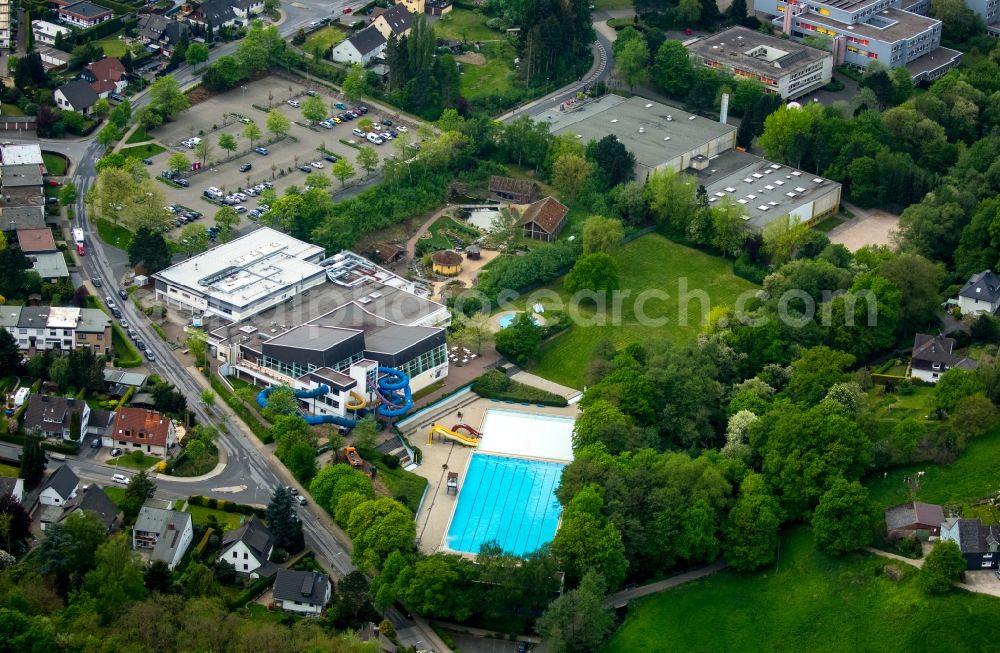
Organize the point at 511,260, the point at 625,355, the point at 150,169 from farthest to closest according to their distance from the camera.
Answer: the point at 150,169
the point at 511,260
the point at 625,355

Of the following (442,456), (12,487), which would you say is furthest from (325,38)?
(12,487)

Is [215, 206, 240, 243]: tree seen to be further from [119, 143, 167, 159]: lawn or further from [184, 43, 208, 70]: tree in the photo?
[184, 43, 208, 70]: tree

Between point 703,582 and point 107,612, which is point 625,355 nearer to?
point 703,582

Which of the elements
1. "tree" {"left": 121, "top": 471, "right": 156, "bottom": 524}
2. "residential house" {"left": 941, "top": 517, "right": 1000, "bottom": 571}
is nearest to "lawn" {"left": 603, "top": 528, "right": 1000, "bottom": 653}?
"residential house" {"left": 941, "top": 517, "right": 1000, "bottom": 571}

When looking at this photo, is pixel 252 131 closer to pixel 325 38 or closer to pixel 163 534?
pixel 325 38

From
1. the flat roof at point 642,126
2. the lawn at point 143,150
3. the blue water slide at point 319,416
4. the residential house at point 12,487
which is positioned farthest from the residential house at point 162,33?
the residential house at point 12,487

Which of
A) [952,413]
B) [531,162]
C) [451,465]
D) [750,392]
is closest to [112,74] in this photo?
[531,162]

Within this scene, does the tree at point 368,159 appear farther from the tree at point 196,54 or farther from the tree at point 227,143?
the tree at point 196,54
